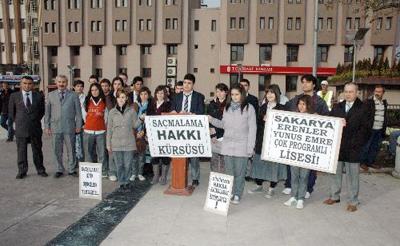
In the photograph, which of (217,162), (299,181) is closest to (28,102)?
(217,162)

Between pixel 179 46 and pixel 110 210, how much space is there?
46.6 meters

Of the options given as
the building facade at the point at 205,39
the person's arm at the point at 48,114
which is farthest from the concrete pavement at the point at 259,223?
the building facade at the point at 205,39

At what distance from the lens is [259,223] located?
571 centimetres

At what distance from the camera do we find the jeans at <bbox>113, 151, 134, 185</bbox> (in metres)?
7.48

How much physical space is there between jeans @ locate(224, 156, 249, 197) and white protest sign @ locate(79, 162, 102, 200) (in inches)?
84.7

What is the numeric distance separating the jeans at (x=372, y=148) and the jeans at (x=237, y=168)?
4307 mm

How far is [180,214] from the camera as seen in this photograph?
237 inches

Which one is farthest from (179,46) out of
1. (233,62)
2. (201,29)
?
(233,62)

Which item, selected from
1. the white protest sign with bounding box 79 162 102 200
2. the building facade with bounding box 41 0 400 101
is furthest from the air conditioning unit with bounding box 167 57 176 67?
the white protest sign with bounding box 79 162 102 200

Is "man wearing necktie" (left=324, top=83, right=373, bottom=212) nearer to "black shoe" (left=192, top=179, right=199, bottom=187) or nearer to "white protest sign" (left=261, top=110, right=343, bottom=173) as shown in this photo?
"white protest sign" (left=261, top=110, right=343, bottom=173)

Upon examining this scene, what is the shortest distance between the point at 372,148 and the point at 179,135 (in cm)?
530

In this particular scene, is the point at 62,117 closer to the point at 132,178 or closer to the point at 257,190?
the point at 132,178

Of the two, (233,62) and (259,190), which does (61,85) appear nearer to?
(259,190)

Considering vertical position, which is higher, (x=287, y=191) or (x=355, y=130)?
(x=355, y=130)
